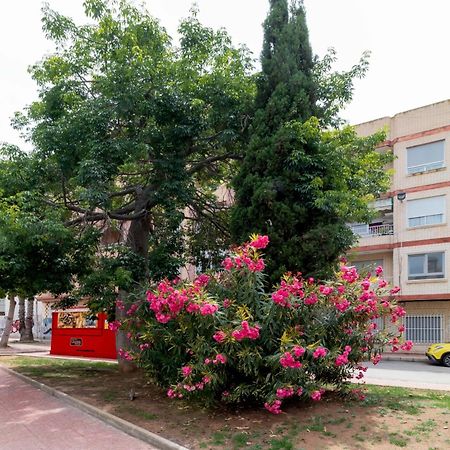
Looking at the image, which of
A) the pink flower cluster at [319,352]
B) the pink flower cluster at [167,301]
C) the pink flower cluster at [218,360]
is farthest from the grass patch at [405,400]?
the pink flower cluster at [167,301]

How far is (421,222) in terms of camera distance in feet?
90.2

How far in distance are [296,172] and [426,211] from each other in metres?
19.7

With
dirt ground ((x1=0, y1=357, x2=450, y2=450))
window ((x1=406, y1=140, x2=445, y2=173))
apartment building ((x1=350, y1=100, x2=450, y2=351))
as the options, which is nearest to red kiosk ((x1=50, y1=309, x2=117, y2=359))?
dirt ground ((x1=0, y1=357, x2=450, y2=450))

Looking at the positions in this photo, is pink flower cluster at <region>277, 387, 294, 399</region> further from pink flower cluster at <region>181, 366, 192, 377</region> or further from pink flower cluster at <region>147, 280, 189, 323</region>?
pink flower cluster at <region>147, 280, 189, 323</region>

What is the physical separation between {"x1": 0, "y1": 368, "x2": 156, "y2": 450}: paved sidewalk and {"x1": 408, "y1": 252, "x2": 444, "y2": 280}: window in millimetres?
21259

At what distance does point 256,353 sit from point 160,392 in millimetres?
3683

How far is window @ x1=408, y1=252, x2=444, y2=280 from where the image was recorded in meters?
26.7

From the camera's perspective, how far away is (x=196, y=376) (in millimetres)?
7684

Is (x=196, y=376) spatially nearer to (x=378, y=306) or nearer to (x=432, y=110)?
(x=378, y=306)

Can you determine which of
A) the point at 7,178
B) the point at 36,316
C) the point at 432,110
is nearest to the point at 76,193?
the point at 7,178

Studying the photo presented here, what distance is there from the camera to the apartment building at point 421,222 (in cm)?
2656

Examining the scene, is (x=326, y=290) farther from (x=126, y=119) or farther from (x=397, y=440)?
(x=126, y=119)

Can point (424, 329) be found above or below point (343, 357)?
below

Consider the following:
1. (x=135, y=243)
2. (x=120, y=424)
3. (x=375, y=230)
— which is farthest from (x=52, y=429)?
(x=375, y=230)
